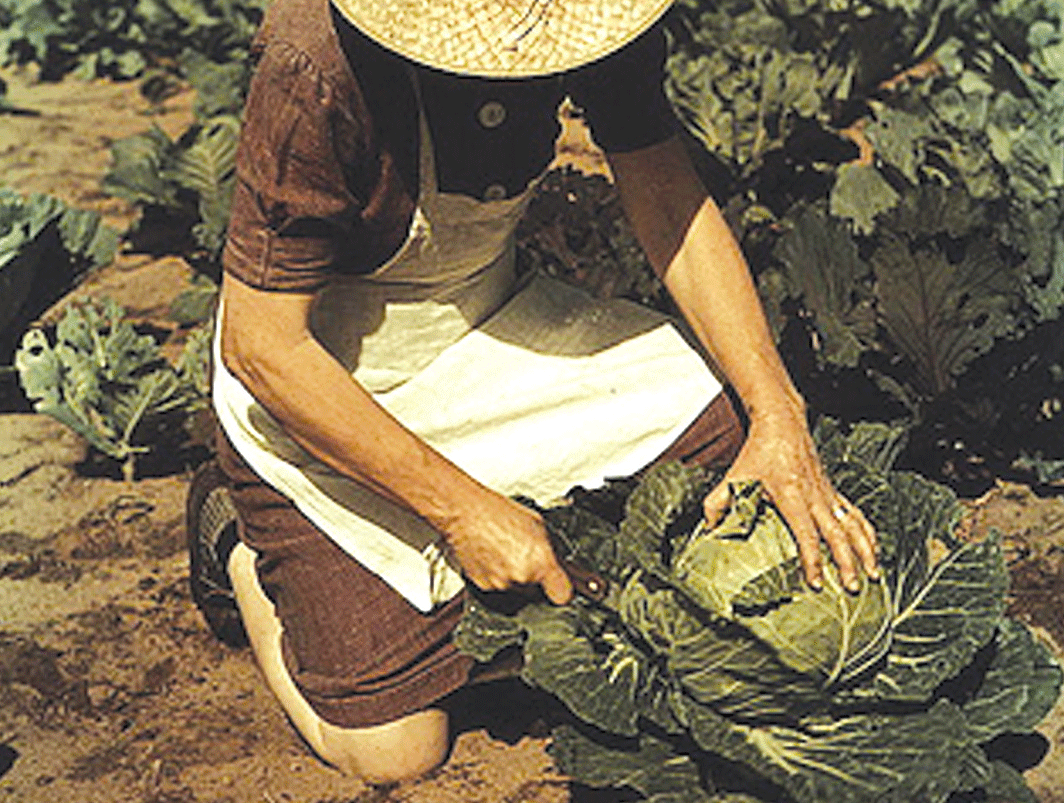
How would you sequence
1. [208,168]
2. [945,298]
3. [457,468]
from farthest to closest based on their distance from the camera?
[208,168] → [945,298] → [457,468]

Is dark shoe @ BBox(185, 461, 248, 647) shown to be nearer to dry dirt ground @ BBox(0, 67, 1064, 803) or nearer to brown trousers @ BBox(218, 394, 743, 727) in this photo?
dry dirt ground @ BBox(0, 67, 1064, 803)

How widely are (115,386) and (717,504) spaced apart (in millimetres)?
2029

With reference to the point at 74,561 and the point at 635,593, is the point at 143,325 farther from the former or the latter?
the point at 635,593

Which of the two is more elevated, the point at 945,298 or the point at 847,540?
the point at 847,540

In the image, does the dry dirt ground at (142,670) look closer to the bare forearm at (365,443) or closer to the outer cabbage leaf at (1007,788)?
the outer cabbage leaf at (1007,788)

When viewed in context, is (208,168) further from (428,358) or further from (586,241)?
(428,358)

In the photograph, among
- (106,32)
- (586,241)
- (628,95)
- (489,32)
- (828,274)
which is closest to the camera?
(489,32)

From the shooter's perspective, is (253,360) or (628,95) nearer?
(253,360)

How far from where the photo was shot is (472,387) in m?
3.60

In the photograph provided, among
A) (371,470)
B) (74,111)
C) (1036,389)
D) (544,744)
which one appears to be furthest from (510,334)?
(74,111)

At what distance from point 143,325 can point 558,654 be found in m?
2.55

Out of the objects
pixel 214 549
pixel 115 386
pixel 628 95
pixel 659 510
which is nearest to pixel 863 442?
pixel 659 510

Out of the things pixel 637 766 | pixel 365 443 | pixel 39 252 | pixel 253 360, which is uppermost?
pixel 253 360

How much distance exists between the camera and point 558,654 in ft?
10.5
